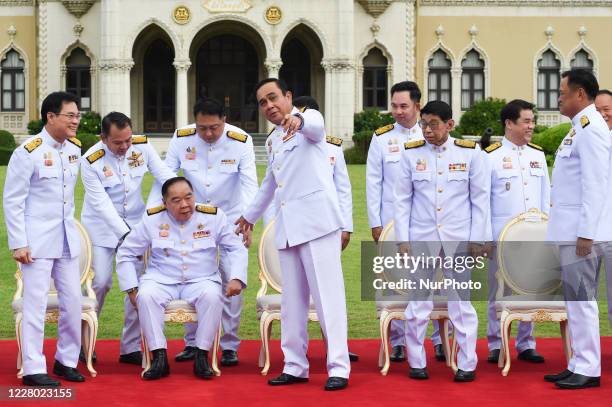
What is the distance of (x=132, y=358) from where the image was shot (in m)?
10.0

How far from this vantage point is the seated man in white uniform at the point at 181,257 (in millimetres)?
9555

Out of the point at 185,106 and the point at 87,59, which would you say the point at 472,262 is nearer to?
the point at 185,106

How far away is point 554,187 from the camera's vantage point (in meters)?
9.23

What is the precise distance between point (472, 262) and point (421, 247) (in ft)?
1.34

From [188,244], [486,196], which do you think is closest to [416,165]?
[486,196]

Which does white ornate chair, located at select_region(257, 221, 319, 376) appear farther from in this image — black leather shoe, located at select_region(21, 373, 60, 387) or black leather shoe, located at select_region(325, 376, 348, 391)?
black leather shoe, located at select_region(21, 373, 60, 387)

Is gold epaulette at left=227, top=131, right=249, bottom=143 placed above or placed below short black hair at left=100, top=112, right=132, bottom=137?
below

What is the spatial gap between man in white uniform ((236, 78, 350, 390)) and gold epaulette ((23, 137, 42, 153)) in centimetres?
169

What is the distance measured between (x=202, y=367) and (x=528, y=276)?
2.69 metres

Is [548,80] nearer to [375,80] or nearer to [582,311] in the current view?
[375,80]

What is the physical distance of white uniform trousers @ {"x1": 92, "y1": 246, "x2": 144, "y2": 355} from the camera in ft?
33.2

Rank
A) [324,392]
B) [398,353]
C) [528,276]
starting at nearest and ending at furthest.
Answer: [324,392] → [528,276] → [398,353]

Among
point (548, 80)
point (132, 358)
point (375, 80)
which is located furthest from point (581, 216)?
point (548, 80)

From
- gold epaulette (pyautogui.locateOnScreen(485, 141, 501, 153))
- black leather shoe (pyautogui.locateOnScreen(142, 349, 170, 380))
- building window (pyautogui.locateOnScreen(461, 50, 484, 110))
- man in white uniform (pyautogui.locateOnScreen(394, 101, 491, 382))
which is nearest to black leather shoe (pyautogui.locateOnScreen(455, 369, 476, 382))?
man in white uniform (pyautogui.locateOnScreen(394, 101, 491, 382))
